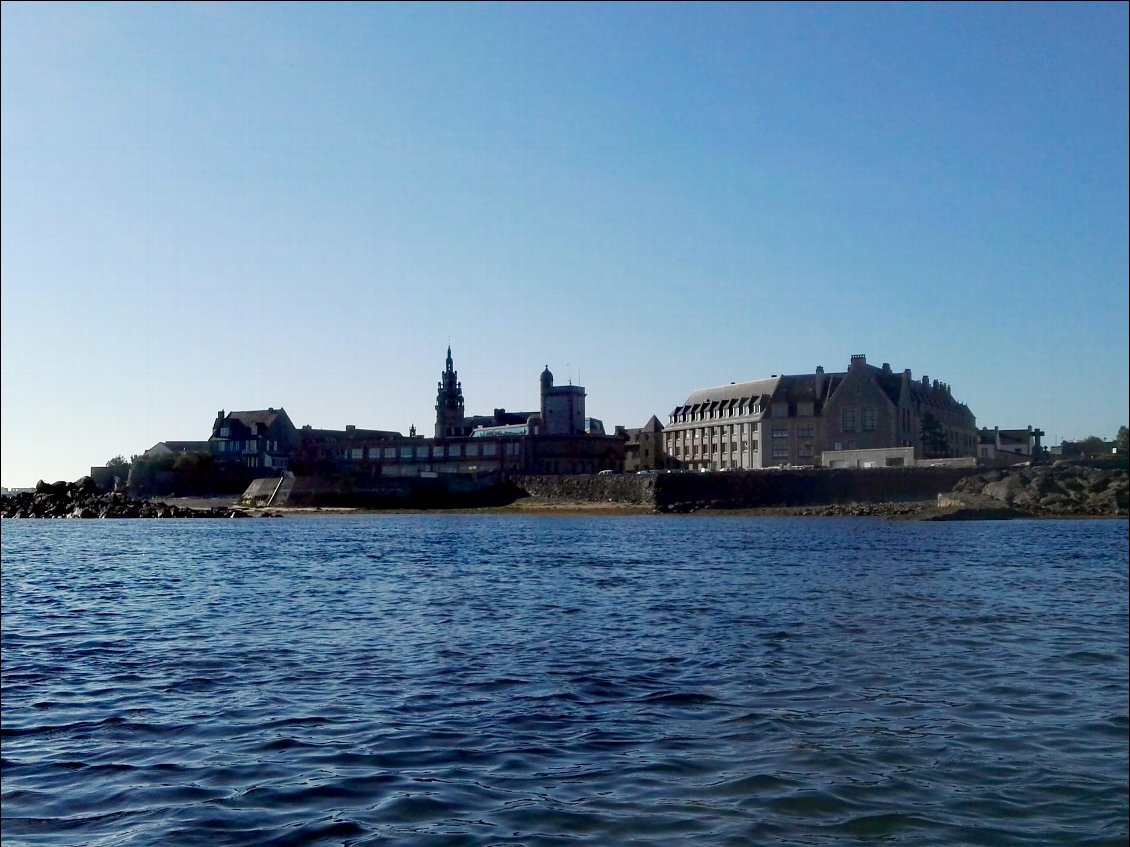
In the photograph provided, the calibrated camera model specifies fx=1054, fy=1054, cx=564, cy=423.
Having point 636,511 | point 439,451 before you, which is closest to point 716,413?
point 636,511

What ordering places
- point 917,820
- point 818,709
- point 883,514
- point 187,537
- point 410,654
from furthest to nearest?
point 883,514 < point 187,537 < point 410,654 < point 818,709 < point 917,820

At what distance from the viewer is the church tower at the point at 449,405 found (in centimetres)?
17912

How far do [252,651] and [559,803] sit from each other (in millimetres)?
8741

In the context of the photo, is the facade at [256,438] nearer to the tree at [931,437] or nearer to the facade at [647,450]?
the facade at [647,450]

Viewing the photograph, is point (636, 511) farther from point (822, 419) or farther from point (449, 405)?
point (449, 405)

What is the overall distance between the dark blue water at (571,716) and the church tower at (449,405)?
15402 centimetres

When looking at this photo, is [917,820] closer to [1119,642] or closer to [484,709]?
[484,709]

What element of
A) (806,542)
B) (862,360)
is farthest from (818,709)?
(862,360)

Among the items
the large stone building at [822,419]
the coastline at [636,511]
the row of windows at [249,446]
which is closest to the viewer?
the coastline at [636,511]

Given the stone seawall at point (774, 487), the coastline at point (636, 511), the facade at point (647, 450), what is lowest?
the coastline at point (636, 511)

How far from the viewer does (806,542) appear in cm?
4625

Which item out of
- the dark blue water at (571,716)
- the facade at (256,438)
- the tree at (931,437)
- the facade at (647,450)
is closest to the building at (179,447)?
the facade at (256,438)

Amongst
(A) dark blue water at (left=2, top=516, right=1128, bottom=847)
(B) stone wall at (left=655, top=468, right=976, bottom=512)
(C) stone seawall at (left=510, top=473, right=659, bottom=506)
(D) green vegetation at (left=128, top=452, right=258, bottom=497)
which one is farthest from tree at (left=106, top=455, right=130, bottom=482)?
(A) dark blue water at (left=2, top=516, right=1128, bottom=847)

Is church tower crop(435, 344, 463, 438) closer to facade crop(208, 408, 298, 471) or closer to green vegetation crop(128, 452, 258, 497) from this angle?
facade crop(208, 408, 298, 471)
